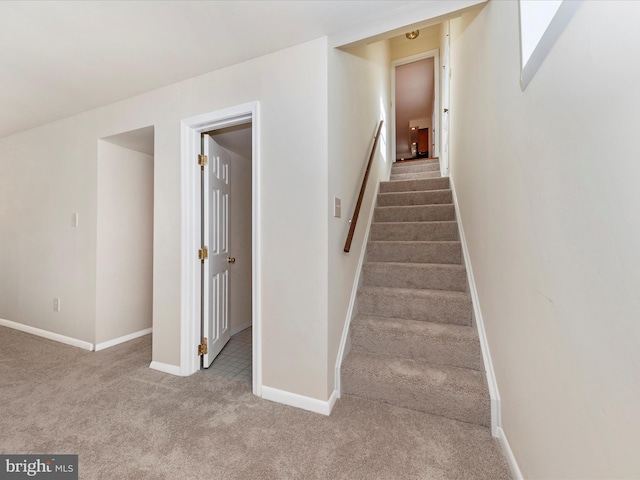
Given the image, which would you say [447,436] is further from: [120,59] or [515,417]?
[120,59]

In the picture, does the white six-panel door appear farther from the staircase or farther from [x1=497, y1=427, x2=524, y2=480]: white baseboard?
[x1=497, y1=427, x2=524, y2=480]: white baseboard

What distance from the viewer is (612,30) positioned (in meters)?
0.65

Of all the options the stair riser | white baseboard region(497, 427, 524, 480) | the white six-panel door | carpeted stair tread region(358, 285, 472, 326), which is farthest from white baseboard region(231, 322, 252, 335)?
the stair riser

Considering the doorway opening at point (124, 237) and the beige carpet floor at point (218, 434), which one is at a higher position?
the doorway opening at point (124, 237)

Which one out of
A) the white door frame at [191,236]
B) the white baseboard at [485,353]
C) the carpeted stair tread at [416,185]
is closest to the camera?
the white baseboard at [485,353]

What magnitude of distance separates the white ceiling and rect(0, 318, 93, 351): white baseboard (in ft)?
7.96

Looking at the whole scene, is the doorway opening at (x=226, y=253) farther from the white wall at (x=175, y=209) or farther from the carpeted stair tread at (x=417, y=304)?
the carpeted stair tread at (x=417, y=304)

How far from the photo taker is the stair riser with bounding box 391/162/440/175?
489 cm

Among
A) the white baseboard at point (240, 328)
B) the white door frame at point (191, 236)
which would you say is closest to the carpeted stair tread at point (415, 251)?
the white door frame at point (191, 236)

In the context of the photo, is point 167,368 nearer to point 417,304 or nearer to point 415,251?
point 417,304

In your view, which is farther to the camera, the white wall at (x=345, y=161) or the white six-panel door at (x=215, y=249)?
the white six-panel door at (x=215, y=249)

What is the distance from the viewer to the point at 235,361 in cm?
254

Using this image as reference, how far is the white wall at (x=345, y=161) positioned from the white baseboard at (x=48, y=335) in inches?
105

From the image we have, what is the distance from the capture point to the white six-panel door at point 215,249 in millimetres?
2406
